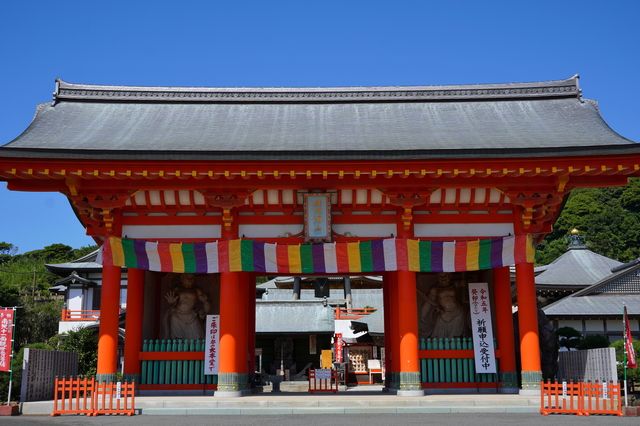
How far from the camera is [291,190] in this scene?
13281 mm

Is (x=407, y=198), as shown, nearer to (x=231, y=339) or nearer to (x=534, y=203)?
(x=534, y=203)

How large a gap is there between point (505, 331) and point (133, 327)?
8315 millimetres

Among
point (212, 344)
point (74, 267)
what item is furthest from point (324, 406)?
point (74, 267)

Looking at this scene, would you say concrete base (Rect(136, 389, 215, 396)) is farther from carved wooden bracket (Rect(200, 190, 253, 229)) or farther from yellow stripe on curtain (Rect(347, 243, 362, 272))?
yellow stripe on curtain (Rect(347, 243, 362, 272))

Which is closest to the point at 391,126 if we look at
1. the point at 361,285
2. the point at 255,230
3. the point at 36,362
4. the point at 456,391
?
the point at 255,230

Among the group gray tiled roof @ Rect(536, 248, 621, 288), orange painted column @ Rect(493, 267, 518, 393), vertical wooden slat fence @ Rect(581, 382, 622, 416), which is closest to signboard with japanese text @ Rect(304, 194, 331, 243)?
orange painted column @ Rect(493, 267, 518, 393)

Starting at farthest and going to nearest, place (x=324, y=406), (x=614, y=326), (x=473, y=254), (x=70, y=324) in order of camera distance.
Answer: (x=70, y=324)
(x=614, y=326)
(x=473, y=254)
(x=324, y=406)

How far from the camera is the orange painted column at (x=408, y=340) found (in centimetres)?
1255

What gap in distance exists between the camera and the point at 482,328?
45.1 feet

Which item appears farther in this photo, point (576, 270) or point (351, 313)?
point (351, 313)

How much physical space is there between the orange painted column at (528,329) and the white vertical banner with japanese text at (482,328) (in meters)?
0.83

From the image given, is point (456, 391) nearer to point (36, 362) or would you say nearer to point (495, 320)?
point (495, 320)

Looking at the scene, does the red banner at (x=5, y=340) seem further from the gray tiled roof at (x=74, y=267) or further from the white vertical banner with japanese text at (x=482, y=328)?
the gray tiled roof at (x=74, y=267)

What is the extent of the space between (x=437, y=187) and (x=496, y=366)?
4.21m
